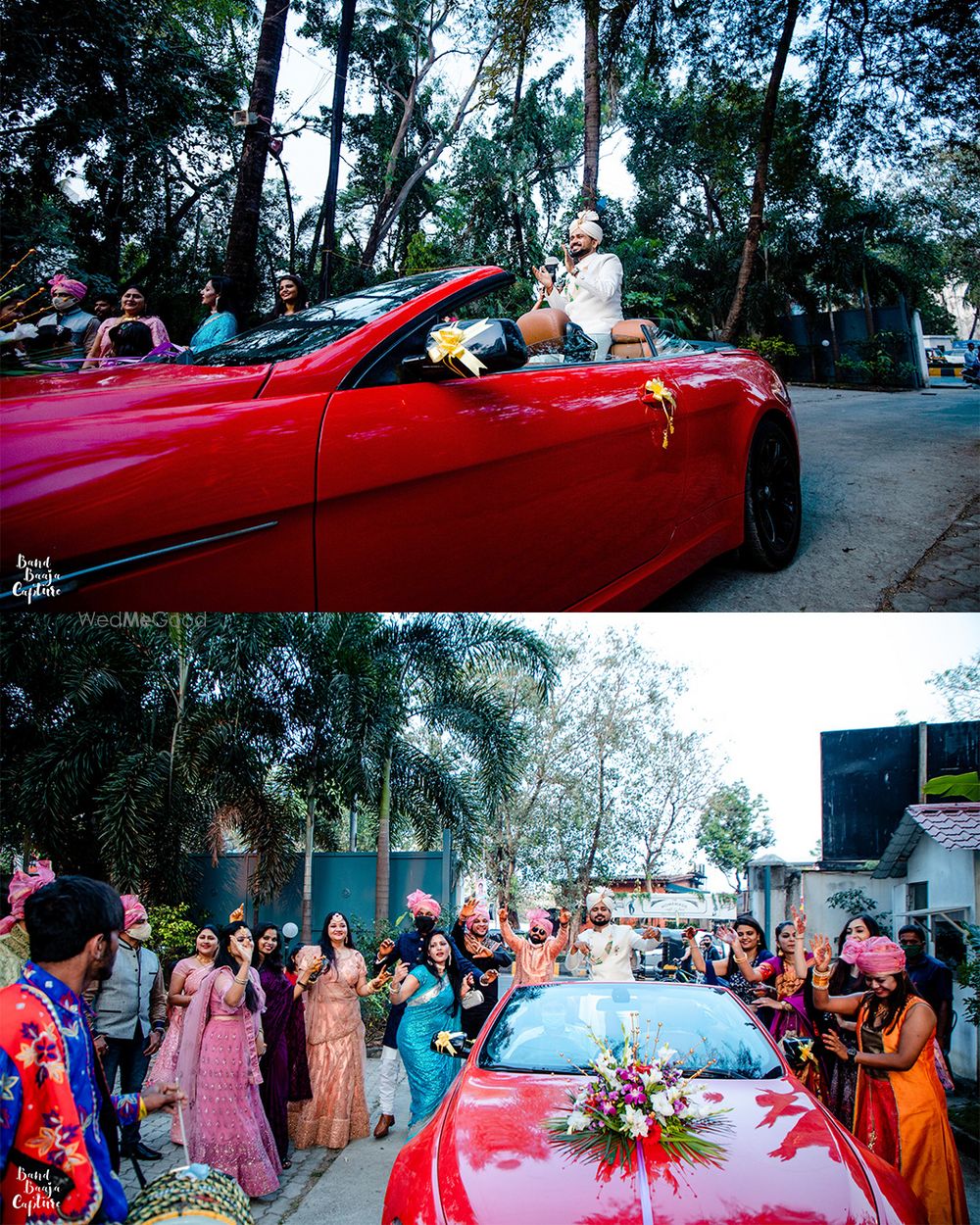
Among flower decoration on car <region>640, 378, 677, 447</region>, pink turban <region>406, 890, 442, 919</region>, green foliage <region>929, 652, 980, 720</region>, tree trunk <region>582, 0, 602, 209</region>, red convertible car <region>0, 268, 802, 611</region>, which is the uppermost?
tree trunk <region>582, 0, 602, 209</region>

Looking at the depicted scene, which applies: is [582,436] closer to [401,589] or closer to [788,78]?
[401,589]

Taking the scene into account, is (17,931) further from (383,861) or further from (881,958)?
(383,861)

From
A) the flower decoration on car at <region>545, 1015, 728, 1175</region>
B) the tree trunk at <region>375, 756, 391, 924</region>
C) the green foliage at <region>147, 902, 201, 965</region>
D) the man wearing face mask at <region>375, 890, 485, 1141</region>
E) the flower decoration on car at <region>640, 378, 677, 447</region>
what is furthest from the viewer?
the tree trunk at <region>375, 756, 391, 924</region>

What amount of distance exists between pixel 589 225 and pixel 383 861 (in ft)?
18.6

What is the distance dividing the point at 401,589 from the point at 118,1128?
4.88 feet

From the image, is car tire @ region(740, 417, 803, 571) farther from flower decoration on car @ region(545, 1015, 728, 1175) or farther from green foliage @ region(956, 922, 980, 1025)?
green foliage @ region(956, 922, 980, 1025)

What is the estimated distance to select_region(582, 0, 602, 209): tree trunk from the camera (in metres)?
4.11

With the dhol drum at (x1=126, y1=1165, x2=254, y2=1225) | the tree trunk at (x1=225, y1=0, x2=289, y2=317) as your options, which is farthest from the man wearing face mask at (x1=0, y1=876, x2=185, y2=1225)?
the tree trunk at (x1=225, y1=0, x2=289, y2=317)

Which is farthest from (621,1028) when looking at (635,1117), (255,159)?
(255,159)

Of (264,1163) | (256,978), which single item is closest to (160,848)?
(256,978)

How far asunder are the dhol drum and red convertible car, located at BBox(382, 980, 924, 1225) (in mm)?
429

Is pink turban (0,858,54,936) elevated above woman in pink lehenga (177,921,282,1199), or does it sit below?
above

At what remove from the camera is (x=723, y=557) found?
3998 mm

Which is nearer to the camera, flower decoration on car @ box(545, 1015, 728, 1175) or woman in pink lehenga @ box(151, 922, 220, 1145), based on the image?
flower decoration on car @ box(545, 1015, 728, 1175)
